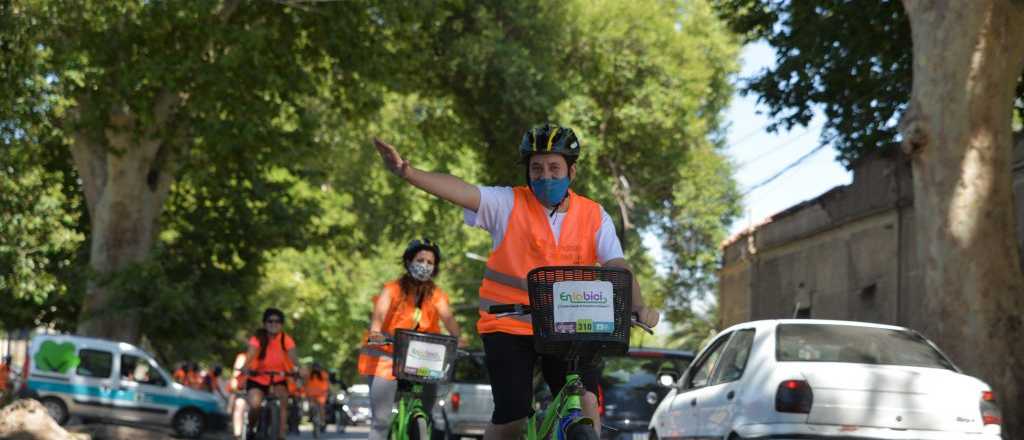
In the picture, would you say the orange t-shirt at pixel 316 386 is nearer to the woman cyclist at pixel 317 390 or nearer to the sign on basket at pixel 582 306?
the woman cyclist at pixel 317 390

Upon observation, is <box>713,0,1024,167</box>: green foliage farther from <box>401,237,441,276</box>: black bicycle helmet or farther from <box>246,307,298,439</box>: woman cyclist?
<box>401,237,441,276</box>: black bicycle helmet

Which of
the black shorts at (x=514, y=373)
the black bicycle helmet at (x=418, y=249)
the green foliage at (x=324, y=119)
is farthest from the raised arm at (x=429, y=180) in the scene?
the green foliage at (x=324, y=119)

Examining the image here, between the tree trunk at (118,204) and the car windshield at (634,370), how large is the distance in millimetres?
16081

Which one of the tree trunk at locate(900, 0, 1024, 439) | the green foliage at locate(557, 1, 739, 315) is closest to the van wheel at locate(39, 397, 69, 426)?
the green foliage at locate(557, 1, 739, 315)

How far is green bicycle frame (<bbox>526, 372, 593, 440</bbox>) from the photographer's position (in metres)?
6.57

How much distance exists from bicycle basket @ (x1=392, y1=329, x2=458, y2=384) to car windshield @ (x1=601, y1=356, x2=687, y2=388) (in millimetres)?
5941

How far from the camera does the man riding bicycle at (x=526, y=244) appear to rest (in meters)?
6.78

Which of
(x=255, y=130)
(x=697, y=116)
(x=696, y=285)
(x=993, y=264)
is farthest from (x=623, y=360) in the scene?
(x=696, y=285)

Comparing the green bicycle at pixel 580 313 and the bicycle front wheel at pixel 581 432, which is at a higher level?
the green bicycle at pixel 580 313

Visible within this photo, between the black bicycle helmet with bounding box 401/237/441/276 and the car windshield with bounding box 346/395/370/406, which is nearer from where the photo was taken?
the black bicycle helmet with bounding box 401/237/441/276

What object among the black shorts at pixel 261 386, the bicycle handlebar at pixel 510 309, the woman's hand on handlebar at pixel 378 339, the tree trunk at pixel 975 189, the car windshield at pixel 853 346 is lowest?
the black shorts at pixel 261 386

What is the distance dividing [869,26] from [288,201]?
53.6 feet

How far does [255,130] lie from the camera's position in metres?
27.3

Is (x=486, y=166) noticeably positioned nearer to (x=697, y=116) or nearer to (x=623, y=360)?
(x=697, y=116)
